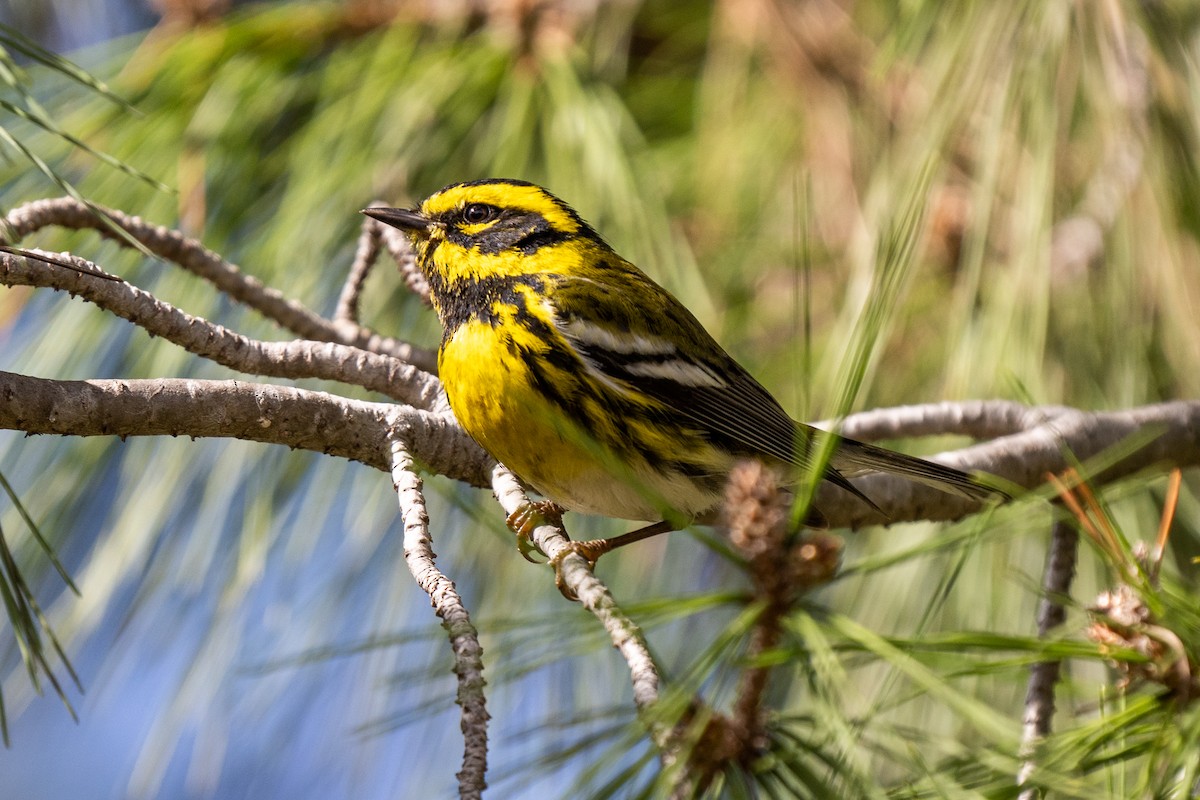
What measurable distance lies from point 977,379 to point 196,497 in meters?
1.67

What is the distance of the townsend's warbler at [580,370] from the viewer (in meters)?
1.87

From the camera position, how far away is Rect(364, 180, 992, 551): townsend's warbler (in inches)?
73.5

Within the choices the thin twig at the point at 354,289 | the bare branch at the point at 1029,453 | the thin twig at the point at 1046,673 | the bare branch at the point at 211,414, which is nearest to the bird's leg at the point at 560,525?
the bare branch at the point at 211,414

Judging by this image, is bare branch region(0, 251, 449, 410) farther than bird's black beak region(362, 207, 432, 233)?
No

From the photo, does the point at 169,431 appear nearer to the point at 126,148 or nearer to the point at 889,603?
the point at 126,148

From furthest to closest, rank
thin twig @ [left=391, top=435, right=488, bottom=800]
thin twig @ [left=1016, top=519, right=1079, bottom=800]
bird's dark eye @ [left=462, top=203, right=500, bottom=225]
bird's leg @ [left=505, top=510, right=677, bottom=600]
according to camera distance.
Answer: bird's dark eye @ [left=462, top=203, right=500, bottom=225]
bird's leg @ [left=505, top=510, right=677, bottom=600]
thin twig @ [left=1016, top=519, right=1079, bottom=800]
thin twig @ [left=391, top=435, right=488, bottom=800]

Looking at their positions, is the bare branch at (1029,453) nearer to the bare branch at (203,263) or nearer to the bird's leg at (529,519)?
the bird's leg at (529,519)

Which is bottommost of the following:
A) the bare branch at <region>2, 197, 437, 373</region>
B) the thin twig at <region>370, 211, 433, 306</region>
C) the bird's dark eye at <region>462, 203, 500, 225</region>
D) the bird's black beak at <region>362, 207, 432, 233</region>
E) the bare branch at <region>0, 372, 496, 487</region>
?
the bare branch at <region>0, 372, 496, 487</region>

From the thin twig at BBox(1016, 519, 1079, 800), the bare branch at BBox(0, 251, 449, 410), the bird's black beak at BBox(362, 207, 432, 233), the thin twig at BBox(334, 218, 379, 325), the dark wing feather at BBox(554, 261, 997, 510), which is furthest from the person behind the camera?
the bird's black beak at BBox(362, 207, 432, 233)

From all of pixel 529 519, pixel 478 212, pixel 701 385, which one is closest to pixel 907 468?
pixel 701 385

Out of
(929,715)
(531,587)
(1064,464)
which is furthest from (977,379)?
(531,587)

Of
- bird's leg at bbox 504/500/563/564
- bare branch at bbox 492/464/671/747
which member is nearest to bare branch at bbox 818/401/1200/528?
bird's leg at bbox 504/500/563/564

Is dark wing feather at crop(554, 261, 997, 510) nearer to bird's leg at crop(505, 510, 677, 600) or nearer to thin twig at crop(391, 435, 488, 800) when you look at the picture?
bird's leg at crop(505, 510, 677, 600)

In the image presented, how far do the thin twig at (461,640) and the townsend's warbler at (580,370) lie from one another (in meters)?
0.50
